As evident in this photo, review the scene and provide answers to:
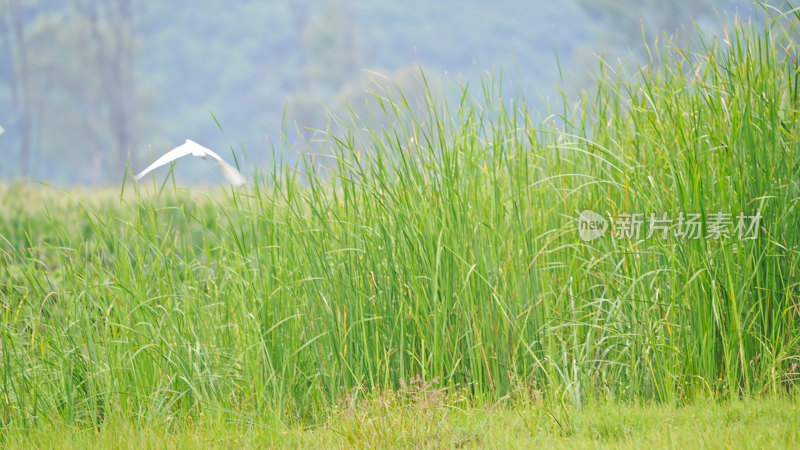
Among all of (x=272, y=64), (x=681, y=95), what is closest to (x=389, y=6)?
(x=272, y=64)

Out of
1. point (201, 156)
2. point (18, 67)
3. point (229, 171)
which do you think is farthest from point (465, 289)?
point (18, 67)

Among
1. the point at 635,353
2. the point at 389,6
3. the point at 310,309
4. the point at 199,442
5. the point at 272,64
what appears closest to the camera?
the point at 199,442

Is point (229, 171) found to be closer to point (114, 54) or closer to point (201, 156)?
point (201, 156)

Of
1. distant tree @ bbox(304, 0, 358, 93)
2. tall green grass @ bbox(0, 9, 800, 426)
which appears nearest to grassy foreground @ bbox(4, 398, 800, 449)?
tall green grass @ bbox(0, 9, 800, 426)

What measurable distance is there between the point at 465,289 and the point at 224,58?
68.9 metres

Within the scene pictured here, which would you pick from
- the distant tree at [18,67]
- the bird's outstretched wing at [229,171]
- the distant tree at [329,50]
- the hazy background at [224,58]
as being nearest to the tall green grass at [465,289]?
the bird's outstretched wing at [229,171]

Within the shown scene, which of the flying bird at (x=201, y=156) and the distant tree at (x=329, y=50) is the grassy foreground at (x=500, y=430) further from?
the distant tree at (x=329, y=50)

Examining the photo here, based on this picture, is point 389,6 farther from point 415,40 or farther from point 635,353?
point 635,353

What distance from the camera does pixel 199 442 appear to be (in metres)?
2.94

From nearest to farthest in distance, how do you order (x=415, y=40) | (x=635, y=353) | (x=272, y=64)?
1. (x=635, y=353)
2. (x=272, y=64)
3. (x=415, y=40)

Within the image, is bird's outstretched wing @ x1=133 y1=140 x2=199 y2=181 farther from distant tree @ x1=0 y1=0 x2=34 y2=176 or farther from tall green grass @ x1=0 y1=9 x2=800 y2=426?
distant tree @ x1=0 y1=0 x2=34 y2=176

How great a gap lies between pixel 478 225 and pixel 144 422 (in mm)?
1901

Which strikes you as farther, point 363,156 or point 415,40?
point 415,40

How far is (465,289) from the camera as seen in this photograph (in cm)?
337
